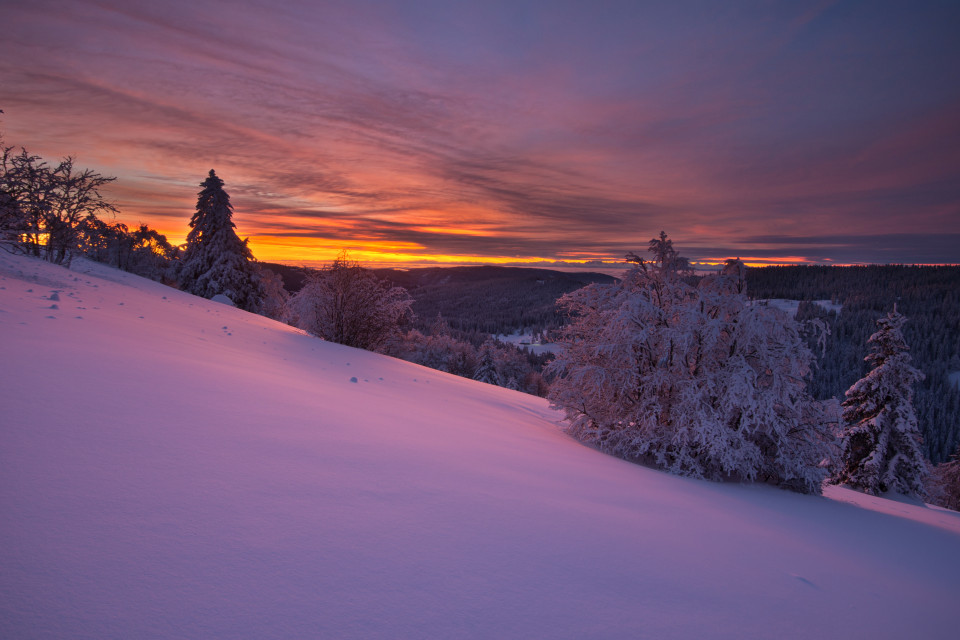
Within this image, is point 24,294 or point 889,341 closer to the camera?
point 24,294

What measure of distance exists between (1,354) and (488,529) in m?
4.21

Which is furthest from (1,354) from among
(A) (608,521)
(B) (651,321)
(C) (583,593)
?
(B) (651,321)

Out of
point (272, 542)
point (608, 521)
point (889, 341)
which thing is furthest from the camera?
point (889, 341)

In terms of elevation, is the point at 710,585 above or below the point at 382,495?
below

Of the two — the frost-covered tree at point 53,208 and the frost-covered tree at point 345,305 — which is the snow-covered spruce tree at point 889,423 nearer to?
the frost-covered tree at point 345,305

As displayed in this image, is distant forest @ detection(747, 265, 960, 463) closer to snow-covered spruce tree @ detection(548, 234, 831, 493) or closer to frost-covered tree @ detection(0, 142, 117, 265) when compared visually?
snow-covered spruce tree @ detection(548, 234, 831, 493)

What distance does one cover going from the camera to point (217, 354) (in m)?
6.15

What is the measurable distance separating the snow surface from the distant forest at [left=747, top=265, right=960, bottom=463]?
6.52m

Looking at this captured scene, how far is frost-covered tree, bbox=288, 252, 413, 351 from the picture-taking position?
14750 millimetres

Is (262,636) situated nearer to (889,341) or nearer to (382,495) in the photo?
(382,495)

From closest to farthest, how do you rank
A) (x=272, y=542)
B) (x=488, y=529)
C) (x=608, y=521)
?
(x=272, y=542) → (x=488, y=529) → (x=608, y=521)

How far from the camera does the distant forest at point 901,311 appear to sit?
78.7m

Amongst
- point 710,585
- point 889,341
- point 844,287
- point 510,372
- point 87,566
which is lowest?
point 510,372

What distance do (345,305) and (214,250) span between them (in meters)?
16.4
